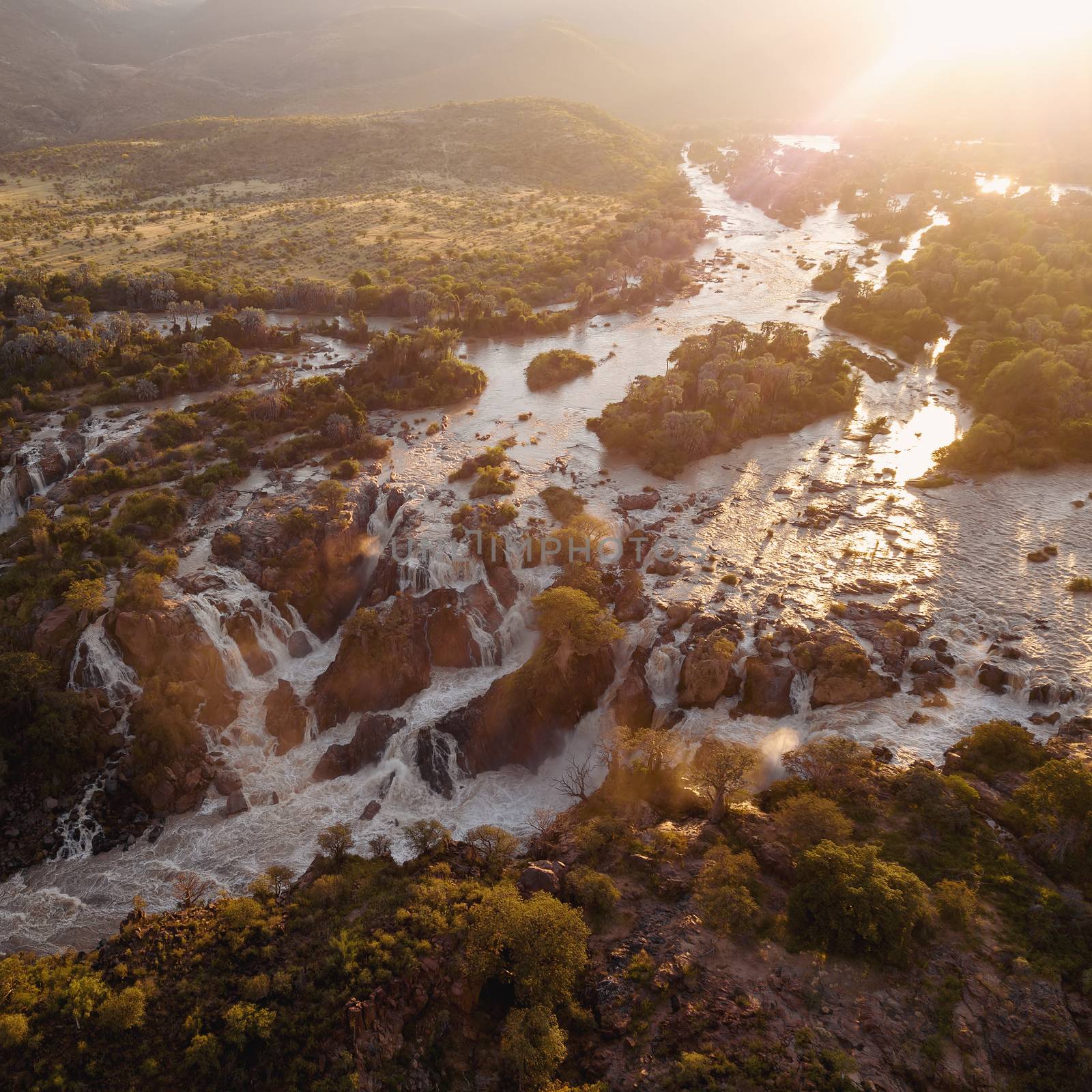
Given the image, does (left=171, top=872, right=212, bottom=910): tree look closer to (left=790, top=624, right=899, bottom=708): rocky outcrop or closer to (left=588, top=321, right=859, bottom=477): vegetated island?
(left=790, top=624, right=899, bottom=708): rocky outcrop

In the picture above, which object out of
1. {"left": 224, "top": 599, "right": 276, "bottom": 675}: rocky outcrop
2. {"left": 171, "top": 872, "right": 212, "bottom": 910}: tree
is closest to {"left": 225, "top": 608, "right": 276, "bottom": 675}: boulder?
{"left": 224, "top": 599, "right": 276, "bottom": 675}: rocky outcrop

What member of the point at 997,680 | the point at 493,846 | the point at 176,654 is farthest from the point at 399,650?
the point at 997,680

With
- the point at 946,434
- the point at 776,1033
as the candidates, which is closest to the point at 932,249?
the point at 946,434

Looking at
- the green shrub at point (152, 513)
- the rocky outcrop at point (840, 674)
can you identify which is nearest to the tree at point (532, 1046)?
the rocky outcrop at point (840, 674)

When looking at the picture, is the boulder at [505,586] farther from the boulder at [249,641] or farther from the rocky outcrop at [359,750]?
the boulder at [249,641]

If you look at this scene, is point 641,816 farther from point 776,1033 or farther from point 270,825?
point 270,825
